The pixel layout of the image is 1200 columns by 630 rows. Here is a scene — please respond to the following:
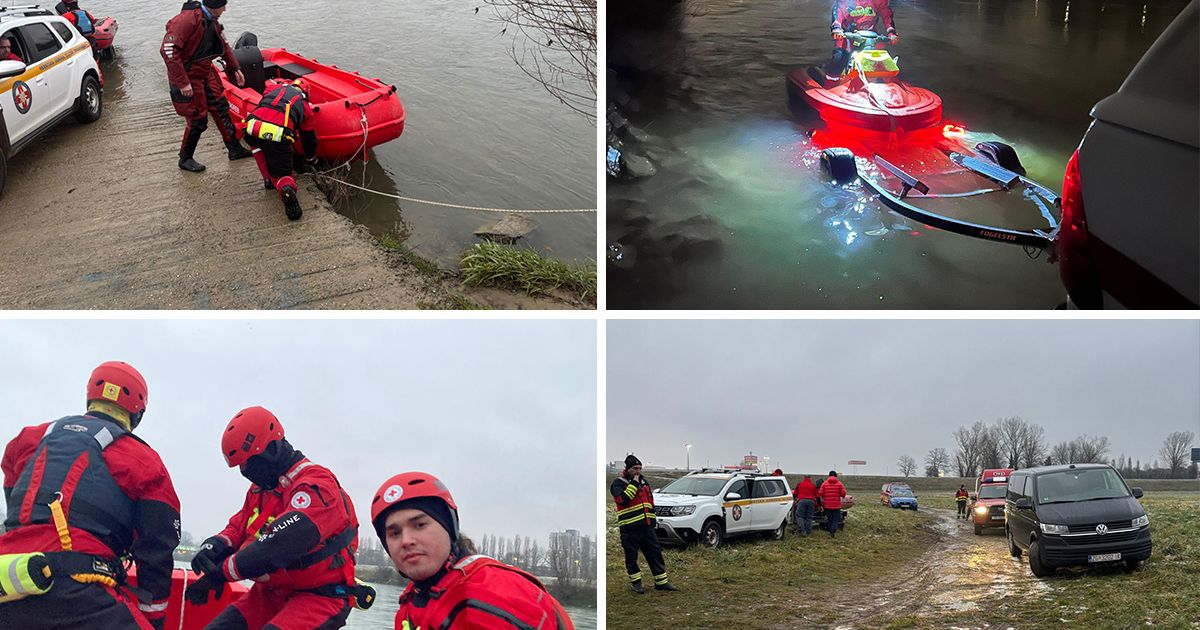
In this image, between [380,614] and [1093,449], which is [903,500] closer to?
[1093,449]

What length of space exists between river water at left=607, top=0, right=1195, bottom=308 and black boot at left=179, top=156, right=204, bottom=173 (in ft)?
10.9

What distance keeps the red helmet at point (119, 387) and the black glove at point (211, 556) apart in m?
0.72

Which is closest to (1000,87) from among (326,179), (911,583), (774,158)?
(774,158)

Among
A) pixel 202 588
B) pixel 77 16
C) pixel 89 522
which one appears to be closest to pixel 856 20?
pixel 202 588

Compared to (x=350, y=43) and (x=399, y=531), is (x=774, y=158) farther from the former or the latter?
(x=350, y=43)

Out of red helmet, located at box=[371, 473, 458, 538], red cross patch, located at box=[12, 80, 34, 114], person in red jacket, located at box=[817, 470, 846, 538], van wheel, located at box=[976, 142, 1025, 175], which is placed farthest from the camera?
red cross patch, located at box=[12, 80, 34, 114]

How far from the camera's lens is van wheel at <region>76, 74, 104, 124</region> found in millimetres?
7516

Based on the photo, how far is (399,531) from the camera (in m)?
3.22

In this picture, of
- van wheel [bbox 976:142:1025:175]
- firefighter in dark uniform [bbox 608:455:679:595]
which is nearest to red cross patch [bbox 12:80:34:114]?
firefighter in dark uniform [bbox 608:455:679:595]

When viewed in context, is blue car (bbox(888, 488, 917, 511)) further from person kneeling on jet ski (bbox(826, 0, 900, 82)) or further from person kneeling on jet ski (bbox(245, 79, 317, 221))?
person kneeling on jet ski (bbox(245, 79, 317, 221))

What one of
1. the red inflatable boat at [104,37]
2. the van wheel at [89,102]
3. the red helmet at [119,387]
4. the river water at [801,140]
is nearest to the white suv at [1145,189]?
the river water at [801,140]

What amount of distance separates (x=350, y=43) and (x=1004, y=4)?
765 cm

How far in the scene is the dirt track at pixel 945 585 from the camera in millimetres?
4379

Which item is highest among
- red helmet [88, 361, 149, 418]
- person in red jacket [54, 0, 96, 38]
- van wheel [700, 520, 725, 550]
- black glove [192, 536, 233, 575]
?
person in red jacket [54, 0, 96, 38]
